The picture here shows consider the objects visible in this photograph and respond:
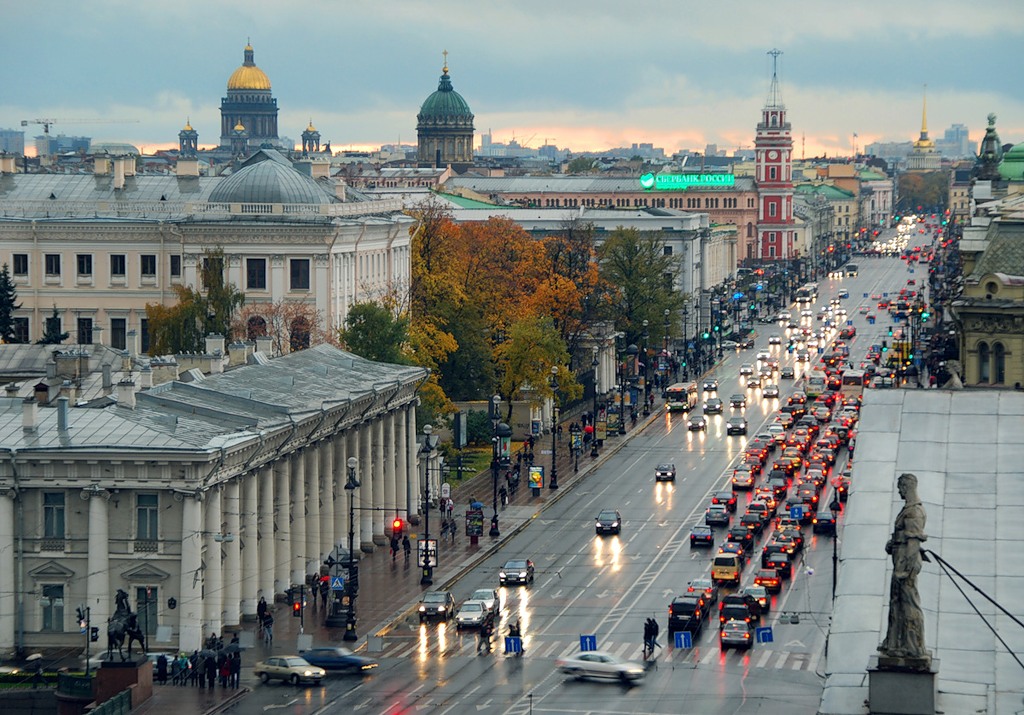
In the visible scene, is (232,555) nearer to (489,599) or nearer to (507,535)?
(489,599)

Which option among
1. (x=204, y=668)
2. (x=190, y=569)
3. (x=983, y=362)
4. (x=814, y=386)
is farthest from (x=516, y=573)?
(x=814, y=386)

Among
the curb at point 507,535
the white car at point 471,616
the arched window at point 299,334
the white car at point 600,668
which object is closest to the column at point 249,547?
the curb at point 507,535

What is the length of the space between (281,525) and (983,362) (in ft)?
92.9

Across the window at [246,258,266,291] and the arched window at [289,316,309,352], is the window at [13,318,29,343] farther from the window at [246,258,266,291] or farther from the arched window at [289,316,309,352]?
the arched window at [289,316,309,352]

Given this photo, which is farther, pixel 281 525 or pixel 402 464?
pixel 402 464

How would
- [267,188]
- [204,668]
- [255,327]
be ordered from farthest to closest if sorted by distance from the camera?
[267,188]
[255,327]
[204,668]

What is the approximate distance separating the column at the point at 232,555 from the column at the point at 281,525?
17.1ft

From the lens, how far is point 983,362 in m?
96.2

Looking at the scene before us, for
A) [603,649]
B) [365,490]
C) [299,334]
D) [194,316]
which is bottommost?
[603,649]

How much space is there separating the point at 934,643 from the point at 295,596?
4454cm

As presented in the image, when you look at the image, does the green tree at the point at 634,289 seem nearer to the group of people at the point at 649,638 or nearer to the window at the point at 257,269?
the window at the point at 257,269

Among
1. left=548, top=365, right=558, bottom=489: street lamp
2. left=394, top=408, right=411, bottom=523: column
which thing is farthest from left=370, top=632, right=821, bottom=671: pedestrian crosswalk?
left=548, top=365, right=558, bottom=489: street lamp

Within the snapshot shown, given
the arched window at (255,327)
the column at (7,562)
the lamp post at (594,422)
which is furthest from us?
the arched window at (255,327)

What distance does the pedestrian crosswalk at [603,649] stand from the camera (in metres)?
78.3
